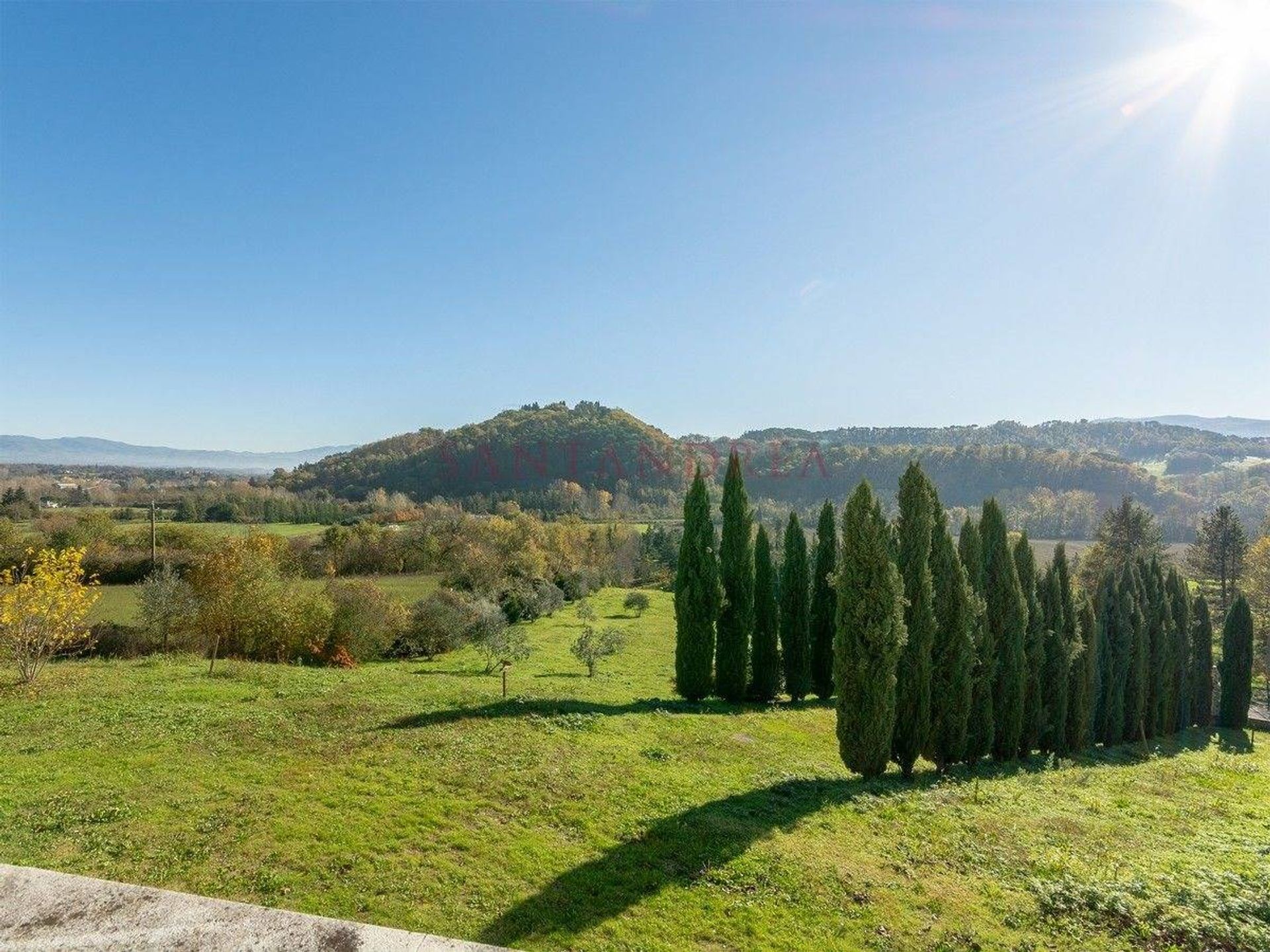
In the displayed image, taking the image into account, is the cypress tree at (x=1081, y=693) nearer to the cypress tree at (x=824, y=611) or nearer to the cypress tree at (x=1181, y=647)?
the cypress tree at (x=824, y=611)

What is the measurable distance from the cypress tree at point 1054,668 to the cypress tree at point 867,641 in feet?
33.3

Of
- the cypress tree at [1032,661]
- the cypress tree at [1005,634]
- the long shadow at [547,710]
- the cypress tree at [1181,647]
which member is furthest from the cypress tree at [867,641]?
the cypress tree at [1181,647]

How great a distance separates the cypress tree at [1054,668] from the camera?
2027 centimetres

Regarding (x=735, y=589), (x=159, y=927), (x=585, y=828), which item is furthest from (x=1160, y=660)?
(x=159, y=927)

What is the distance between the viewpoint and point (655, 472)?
120875mm

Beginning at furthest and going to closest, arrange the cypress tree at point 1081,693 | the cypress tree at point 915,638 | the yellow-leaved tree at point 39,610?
the cypress tree at point 1081,693 < the yellow-leaved tree at point 39,610 < the cypress tree at point 915,638

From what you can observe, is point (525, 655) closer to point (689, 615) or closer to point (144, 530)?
point (689, 615)

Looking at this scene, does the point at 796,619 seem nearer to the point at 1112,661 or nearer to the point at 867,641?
the point at 867,641

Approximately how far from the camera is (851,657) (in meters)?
13.4

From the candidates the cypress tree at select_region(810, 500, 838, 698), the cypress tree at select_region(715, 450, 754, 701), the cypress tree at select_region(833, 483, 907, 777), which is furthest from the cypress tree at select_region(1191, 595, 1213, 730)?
the cypress tree at select_region(833, 483, 907, 777)

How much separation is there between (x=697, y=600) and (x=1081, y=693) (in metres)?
14.8

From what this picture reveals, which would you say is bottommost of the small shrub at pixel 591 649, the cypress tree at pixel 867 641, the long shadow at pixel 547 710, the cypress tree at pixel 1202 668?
the cypress tree at pixel 1202 668

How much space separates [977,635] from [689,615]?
933cm

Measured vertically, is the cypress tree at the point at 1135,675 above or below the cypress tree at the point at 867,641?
below
